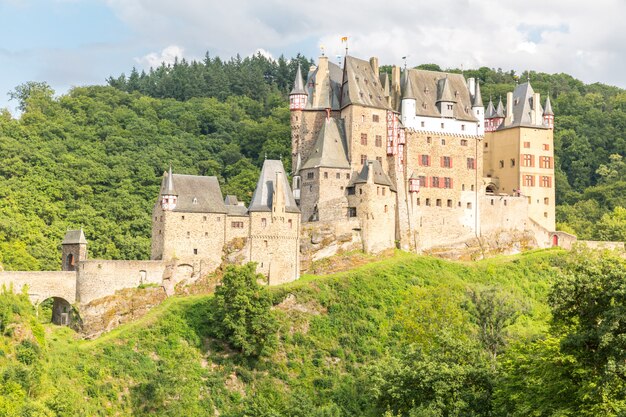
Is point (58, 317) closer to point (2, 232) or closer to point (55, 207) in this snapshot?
point (2, 232)

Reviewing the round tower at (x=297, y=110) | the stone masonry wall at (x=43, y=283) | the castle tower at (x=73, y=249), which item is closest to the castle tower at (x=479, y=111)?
the round tower at (x=297, y=110)

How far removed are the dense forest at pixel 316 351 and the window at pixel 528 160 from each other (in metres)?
9.47

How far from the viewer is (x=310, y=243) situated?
6625cm

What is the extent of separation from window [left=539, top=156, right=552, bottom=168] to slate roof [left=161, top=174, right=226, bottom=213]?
27078 millimetres

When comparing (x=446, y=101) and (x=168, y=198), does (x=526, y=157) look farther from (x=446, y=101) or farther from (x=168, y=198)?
(x=168, y=198)

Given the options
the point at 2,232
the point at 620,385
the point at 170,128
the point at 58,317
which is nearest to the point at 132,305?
the point at 58,317

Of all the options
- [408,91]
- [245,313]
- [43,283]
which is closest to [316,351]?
[245,313]

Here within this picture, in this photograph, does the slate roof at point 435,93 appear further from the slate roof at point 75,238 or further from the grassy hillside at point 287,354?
the slate roof at point 75,238

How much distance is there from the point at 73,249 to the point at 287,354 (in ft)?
48.2

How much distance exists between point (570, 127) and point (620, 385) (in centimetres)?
8261

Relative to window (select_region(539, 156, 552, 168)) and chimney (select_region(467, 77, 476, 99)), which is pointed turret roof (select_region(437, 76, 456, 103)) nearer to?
chimney (select_region(467, 77, 476, 99))

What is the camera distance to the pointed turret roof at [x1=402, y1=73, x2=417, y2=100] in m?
73.8

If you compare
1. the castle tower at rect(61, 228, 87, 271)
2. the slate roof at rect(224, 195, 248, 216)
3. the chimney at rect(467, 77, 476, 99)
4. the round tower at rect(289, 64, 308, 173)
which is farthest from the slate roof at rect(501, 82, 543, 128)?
the castle tower at rect(61, 228, 87, 271)

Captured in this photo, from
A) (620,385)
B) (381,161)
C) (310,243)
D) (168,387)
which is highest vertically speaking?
(381,161)
